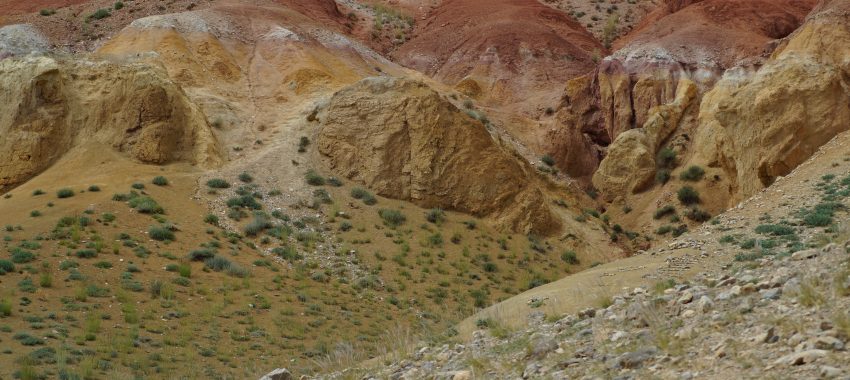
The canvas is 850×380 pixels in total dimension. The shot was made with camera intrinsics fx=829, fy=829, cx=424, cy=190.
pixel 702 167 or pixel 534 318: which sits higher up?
pixel 534 318

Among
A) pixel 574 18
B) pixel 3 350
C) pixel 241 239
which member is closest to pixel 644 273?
pixel 3 350

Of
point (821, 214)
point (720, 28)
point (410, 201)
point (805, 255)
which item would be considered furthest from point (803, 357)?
point (720, 28)

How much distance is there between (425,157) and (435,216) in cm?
295

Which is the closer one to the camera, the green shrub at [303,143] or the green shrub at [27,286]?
the green shrub at [27,286]

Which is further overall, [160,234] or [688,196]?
[688,196]

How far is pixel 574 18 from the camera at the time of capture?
8006cm

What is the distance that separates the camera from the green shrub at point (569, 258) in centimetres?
3398

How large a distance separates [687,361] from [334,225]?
24.8m

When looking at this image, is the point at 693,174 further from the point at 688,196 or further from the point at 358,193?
the point at 358,193

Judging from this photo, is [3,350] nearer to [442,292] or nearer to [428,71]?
[442,292]

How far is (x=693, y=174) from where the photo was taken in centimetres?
4062

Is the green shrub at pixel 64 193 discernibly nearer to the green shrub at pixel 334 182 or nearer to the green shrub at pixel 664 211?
the green shrub at pixel 334 182

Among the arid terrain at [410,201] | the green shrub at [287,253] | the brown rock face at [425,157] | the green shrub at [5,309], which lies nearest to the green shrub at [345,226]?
the arid terrain at [410,201]

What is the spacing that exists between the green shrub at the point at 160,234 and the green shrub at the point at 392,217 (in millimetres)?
8755
